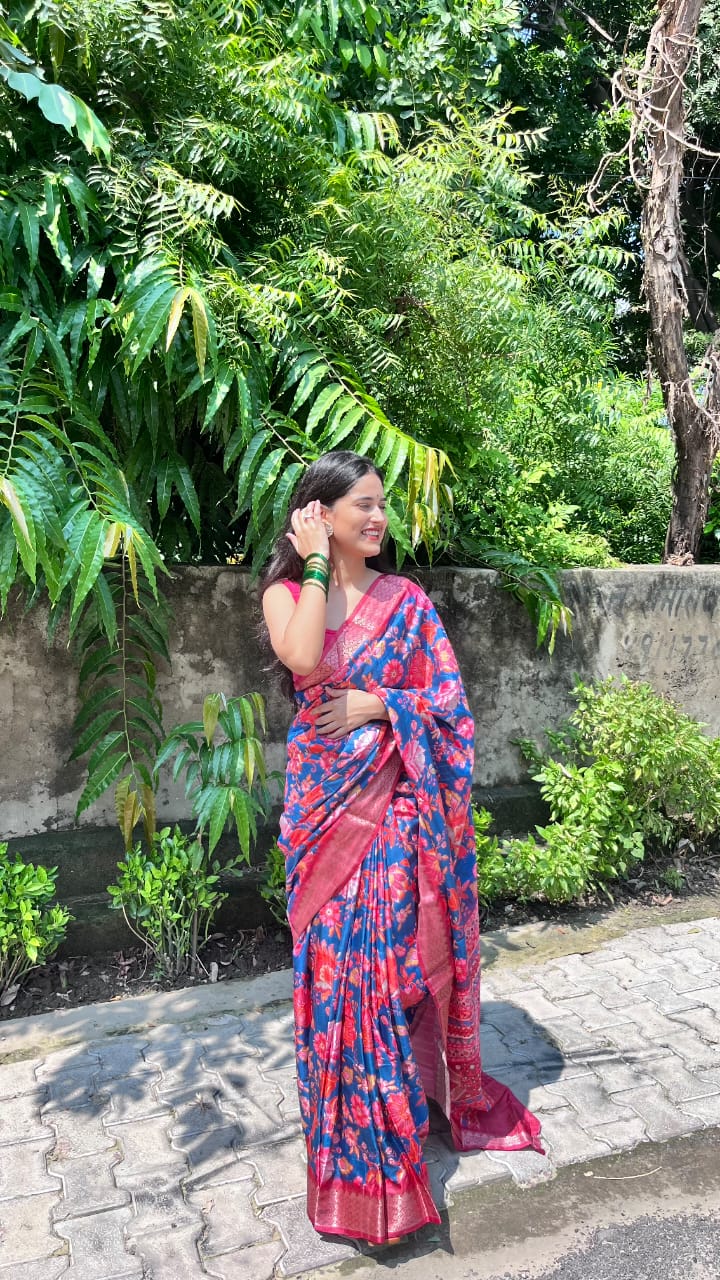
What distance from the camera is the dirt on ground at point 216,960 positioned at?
3475 mm

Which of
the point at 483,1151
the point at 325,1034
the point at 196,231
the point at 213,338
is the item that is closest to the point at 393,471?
the point at 213,338

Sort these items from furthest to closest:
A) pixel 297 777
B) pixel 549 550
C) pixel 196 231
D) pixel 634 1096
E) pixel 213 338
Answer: pixel 549 550 → pixel 196 231 → pixel 213 338 → pixel 634 1096 → pixel 297 777

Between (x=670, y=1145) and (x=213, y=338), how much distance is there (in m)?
2.85

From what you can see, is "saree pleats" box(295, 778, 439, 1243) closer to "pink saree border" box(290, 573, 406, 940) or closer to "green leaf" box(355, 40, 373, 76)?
"pink saree border" box(290, 573, 406, 940)

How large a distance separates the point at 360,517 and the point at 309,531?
0.48 ft

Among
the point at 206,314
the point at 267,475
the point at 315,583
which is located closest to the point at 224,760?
the point at 267,475

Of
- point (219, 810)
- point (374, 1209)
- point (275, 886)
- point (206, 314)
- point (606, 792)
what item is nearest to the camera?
point (374, 1209)

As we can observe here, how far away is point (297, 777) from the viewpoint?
260cm

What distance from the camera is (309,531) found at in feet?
8.20

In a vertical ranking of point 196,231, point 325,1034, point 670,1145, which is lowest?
point 670,1145

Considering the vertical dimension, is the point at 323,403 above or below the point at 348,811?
above

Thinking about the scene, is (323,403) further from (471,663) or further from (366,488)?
(471,663)

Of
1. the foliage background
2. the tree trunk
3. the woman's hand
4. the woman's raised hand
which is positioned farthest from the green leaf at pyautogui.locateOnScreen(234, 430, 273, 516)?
the tree trunk

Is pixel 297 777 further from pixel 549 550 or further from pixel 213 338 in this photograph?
pixel 549 550
